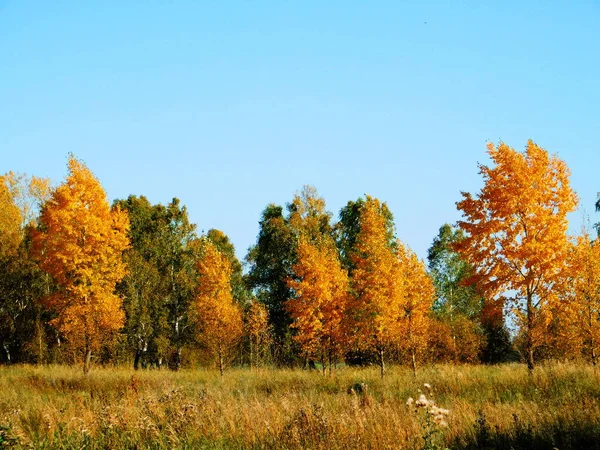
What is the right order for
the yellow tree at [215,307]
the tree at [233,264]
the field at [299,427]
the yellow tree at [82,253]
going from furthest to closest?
the tree at [233,264] < the yellow tree at [215,307] < the yellow tree at [82,253] < the field at [299,427]

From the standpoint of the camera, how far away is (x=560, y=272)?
71.8 feet

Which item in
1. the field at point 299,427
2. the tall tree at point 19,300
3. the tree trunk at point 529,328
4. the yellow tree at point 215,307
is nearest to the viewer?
the field at point 299,427

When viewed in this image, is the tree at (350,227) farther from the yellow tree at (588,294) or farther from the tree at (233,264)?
the yellow tree at (588,294)

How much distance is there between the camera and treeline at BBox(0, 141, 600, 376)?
73.9 feet

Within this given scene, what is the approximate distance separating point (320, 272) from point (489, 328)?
20.5 metres

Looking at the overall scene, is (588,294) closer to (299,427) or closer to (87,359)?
(299,427)

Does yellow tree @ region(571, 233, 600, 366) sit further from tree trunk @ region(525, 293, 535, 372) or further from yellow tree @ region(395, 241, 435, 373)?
yellow tree @ region(395, 241, 435, 373)

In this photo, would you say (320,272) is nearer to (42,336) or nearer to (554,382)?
(554,382)

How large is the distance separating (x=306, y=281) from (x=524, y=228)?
37.5 feet

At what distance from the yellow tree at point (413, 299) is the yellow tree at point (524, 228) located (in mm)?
7343

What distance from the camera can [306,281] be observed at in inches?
1182

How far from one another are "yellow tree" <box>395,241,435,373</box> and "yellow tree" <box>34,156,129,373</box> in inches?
544

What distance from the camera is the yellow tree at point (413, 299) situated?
1193 inches

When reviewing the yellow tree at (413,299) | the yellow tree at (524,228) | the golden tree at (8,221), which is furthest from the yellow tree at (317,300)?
the golden tree at (8,221)
